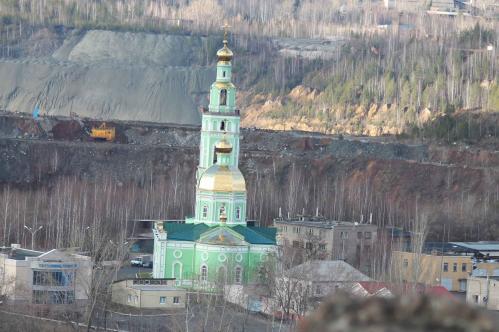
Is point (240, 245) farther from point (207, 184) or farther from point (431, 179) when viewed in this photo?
point (431, 179)

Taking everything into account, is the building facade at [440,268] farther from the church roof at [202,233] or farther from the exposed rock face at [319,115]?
the exposed rock face at [319,115]

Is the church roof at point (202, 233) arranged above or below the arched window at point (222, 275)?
above

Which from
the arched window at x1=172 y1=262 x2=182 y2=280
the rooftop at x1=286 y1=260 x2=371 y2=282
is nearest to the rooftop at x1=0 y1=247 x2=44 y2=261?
the arched window at x1=172 y1=262 x2=182 y2=280

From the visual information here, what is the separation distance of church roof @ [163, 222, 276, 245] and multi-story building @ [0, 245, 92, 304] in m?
3.86

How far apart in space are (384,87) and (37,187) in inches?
1337

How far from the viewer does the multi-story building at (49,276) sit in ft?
135

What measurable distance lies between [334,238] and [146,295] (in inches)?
461

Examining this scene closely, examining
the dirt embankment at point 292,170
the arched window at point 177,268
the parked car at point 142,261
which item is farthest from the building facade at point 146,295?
the dirt embankment at point 292,170

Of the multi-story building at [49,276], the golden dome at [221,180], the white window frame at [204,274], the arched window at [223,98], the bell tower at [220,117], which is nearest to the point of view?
the multi-story building at [49,276]

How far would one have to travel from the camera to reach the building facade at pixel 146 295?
41375 millimetres

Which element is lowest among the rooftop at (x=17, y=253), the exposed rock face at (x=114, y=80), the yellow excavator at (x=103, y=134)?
the rooftop at (x=17, y=253)

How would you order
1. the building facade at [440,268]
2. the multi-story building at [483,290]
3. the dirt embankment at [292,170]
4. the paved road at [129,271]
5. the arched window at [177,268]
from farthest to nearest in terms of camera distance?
the dirt embankment at [292,170], the paved road at [129,271], the building facade at [440,268], the arched window at [177,268], the multi-story building at [483,290]

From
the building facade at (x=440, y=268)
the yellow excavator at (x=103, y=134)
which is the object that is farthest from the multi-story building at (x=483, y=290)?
the yellow excavator at (x=103, y=134)

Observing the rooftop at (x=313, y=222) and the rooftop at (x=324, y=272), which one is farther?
the rooftop at (x=313, y=222)
